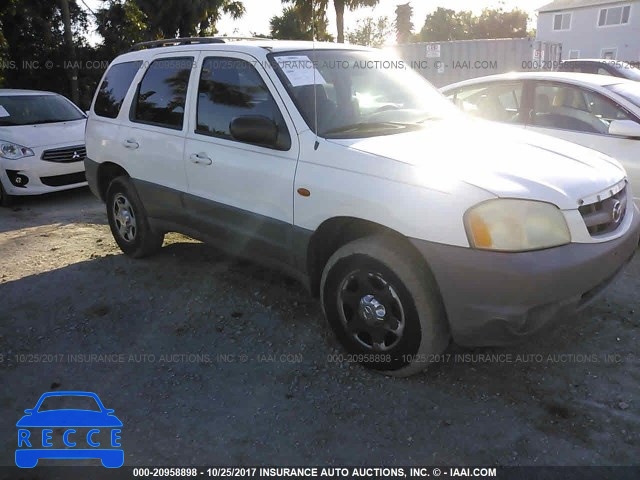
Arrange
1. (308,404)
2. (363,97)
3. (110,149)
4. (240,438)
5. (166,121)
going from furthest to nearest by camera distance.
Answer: (110,149) → (166,121) → (363,97) → (308,404) → (240,438)

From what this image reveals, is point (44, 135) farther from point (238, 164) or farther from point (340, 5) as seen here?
point (340, 5)

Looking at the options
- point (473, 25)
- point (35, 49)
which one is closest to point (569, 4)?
point (473, 25)

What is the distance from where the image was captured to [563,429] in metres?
2.66

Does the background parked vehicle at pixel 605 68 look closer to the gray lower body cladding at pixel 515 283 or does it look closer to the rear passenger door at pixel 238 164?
the gray lower body cladding at pixel 515 283

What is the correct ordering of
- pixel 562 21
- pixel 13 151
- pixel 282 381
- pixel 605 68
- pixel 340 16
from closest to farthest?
pixel 282 381
pixel 13 151
pixel 605 68
pixel 340 16
pixel 562 21

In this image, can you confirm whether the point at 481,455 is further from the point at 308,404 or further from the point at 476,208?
the point at 476,208

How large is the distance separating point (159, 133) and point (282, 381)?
90.5 inches

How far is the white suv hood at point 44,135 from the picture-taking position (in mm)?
7496

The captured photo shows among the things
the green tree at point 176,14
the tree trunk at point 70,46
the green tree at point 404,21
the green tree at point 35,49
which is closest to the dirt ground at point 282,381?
the tree trunk at point 70,46

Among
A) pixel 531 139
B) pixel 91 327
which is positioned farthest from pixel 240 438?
pixel 531 139

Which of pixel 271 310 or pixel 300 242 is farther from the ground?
pixel 300 242

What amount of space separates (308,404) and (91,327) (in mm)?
1862

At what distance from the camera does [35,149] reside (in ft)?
24.5

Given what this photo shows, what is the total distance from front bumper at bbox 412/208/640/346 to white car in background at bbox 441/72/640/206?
263cm
